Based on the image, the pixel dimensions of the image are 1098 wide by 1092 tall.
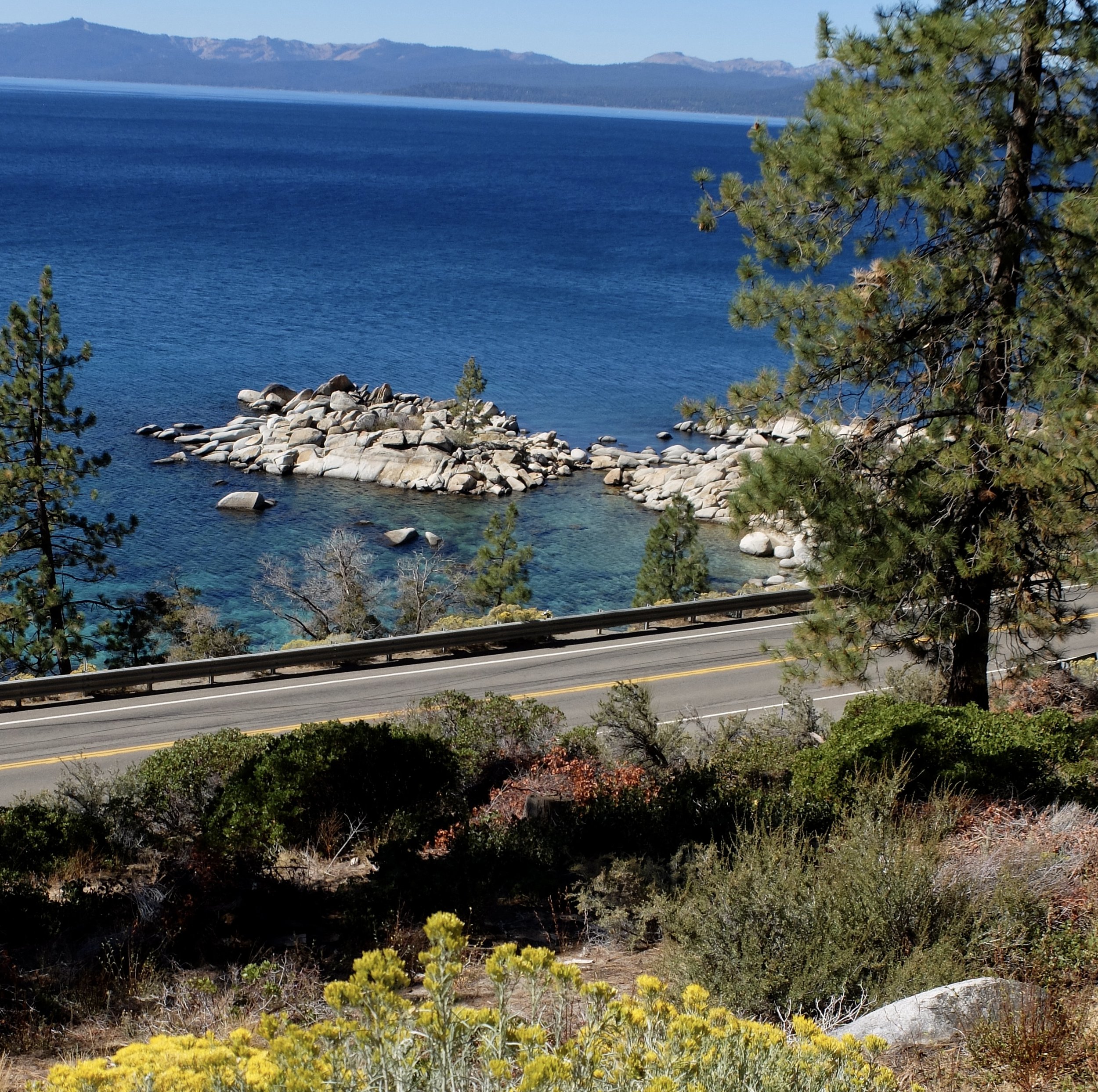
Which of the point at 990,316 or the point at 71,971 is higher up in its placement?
the point at 990,316

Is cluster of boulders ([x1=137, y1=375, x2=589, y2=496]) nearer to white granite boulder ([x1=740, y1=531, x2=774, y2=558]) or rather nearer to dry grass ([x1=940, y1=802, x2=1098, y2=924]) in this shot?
Result: white granite boulder ([x1=740, y1=531, x2=774, y2=558])

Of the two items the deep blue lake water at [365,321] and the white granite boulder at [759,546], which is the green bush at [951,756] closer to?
the deep blue lake water at [365,321]

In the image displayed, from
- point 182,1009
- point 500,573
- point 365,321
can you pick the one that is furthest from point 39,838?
point 365,321

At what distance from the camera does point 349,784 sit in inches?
378

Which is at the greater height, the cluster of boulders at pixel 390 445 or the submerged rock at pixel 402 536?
the cluster of boulders at pixel 390 445

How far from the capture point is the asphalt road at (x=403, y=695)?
15.3m

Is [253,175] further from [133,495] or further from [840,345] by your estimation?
[840,345]

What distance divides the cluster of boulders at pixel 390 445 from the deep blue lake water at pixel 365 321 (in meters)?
1.19

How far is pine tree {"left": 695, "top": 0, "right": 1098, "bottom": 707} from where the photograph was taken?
397 inches

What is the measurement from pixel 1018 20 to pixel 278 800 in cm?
972

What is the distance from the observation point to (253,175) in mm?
149000

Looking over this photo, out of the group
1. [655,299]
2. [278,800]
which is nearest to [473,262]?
[655,299]

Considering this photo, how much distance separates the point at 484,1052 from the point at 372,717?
1304 centimetres

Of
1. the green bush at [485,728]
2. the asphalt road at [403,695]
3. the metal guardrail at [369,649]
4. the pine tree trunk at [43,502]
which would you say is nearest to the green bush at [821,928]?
the green bush at [485,728]
